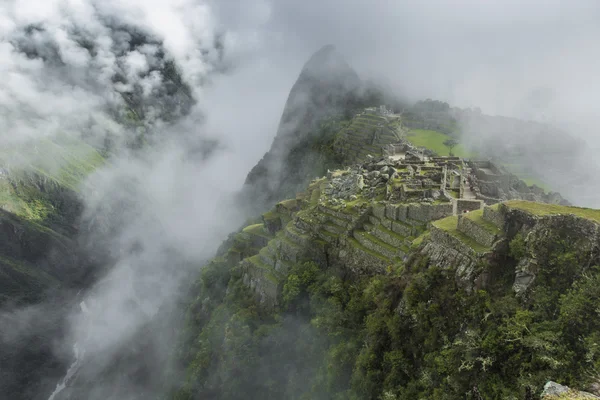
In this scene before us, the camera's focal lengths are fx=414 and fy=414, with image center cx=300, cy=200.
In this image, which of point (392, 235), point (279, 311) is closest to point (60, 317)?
point (279, 311)

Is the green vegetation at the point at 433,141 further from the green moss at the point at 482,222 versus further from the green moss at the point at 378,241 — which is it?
the green moss at the point at 482,222

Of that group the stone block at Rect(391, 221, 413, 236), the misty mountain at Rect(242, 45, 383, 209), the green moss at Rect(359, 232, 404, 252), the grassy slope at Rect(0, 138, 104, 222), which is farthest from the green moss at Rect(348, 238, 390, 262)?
the grassy slope at Rect(0, 138, 104, 222)

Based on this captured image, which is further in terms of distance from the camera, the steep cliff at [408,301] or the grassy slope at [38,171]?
the grassy slope at [38,171]

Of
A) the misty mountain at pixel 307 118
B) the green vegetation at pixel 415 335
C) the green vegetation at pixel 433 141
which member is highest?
the misty mountain at pixel 307 118

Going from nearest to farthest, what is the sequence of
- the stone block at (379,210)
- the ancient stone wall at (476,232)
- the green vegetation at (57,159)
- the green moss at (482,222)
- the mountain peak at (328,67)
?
the ancient stone wall at (476,232)
the green moss at (482,222)
the stone block at (379,210)
the green vegetation at (57,159)
the mountain peak at (328,67)

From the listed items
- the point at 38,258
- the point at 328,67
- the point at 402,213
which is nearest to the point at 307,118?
the point at 328,67

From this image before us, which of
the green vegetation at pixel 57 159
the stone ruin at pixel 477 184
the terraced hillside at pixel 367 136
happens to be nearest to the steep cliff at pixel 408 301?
the stone ruin at pixel 477 184

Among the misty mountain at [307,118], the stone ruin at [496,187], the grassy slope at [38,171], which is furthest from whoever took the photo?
the grassy slope at [38,171]
